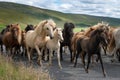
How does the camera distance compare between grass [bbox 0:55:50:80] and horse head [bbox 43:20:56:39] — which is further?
horse head [bbox 43:20:56:39]

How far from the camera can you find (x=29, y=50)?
71.8 feet

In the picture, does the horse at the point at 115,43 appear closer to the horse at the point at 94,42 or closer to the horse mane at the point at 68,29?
the horse mane at the point at 68,29

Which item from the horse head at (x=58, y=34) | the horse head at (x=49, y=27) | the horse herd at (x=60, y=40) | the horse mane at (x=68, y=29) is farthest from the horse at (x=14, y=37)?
the horse head at (x=58, y=34)

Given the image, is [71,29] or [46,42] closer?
[46,42]

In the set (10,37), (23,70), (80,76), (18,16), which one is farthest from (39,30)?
(18,16)

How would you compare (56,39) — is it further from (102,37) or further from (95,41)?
(102,37)

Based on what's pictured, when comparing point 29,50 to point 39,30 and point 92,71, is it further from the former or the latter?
point 92,71

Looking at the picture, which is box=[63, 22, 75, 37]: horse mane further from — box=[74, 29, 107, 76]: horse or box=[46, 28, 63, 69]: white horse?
box=[74, 29, 107, 76]: horse

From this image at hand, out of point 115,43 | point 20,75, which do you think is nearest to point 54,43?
point 115,43

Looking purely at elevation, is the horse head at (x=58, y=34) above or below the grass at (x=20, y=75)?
above

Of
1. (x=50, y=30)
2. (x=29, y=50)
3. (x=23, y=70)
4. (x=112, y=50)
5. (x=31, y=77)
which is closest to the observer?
(x=31, y=77)

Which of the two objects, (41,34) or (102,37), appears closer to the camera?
(102,37)

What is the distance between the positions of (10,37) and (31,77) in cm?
1033

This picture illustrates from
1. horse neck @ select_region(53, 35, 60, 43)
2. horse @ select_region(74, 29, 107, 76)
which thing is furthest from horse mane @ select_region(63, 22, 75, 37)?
horse @ select_region(74, 29, 107, 76)
